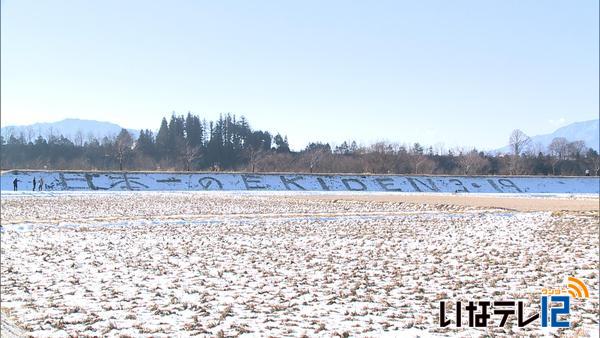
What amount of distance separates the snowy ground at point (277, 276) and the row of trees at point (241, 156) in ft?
257

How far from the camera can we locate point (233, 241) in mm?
18547

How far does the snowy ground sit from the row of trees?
7820 cm

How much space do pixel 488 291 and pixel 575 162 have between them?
12505cm

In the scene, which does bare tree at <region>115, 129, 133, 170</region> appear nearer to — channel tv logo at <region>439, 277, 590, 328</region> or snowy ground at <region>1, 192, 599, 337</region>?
snowy ground at <region>1, 192, 599, 337</region>

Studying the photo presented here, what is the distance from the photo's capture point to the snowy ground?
8547mm

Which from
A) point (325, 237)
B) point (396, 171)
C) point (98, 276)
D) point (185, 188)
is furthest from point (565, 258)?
point (396, 171)

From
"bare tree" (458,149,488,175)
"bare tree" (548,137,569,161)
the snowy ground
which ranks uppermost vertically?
"bare tree" (548,137,569,161)

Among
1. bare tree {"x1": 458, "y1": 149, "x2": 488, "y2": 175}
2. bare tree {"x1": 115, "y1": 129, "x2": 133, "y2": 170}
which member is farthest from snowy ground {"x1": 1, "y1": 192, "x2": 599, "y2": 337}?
bare tree {"x1": 458, "y1": 149, "x2": 488, "y2": 175}

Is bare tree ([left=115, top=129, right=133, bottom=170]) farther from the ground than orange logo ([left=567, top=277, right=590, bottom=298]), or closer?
farther from the ground

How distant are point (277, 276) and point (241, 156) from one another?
373 ft

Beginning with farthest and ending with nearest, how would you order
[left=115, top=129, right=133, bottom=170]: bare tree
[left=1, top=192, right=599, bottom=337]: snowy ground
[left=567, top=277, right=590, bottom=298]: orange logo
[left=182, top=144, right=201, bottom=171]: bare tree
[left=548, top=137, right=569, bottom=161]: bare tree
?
[left=548, top=137, right=569, bottom=161]: bare tree, [left=182, top=144, right=201, bottom=171]: bare tree, [left=115, top=129, right=133, bottom=170]: bare tree, [left=567, top=277, right=590, bottom=298]: orange logo, [left=1, top=192, right=599, bottom=337]: snowy ground

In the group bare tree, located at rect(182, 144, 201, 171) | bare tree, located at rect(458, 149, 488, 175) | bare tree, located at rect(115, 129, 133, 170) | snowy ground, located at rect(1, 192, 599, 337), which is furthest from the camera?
bare tree, located at rect(458, 149, 488, 175)

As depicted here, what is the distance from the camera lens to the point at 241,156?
125 metres

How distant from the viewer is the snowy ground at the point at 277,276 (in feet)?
28.0
